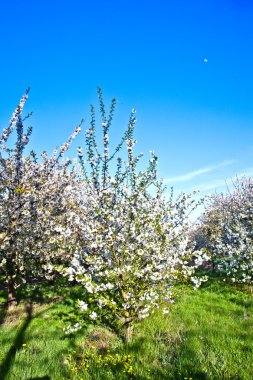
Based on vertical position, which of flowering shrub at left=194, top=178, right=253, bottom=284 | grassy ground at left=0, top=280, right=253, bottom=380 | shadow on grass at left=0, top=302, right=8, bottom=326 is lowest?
grassy ground at left=0, top=280, right=253, bottom=380

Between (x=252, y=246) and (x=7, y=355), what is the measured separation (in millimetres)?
8079

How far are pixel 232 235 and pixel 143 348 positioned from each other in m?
8.57

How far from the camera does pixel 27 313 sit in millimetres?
8766

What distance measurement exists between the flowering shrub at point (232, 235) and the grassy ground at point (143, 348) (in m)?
2.16

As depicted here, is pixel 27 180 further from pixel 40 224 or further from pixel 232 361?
pixel 232 361

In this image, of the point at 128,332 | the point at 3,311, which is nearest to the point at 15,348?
the point at 128,332

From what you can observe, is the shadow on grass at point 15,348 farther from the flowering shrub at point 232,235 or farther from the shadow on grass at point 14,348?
the flowering shrub at point 232,235

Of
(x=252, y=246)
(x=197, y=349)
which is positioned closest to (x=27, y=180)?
(x=197, y=349)

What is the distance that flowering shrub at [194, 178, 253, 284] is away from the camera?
10.4 metres

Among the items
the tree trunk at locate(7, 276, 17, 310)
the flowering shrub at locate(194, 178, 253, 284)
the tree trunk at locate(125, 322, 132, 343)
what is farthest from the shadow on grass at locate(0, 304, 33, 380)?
the flowering shrub at locate(194, 178, 253, 284)

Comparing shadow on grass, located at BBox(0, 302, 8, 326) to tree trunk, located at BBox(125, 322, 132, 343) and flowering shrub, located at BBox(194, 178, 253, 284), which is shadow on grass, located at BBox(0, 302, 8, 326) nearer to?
tree trunk, located at BBox(125, 322, 132, 343)

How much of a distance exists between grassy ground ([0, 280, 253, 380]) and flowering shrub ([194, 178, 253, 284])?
2.16 m

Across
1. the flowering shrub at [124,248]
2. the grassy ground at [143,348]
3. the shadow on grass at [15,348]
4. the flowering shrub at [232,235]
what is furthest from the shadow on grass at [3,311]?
the flowering shrub at [232,235]

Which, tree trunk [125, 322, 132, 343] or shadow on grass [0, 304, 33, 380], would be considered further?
tree trunk [125, 322, 132, 343]
